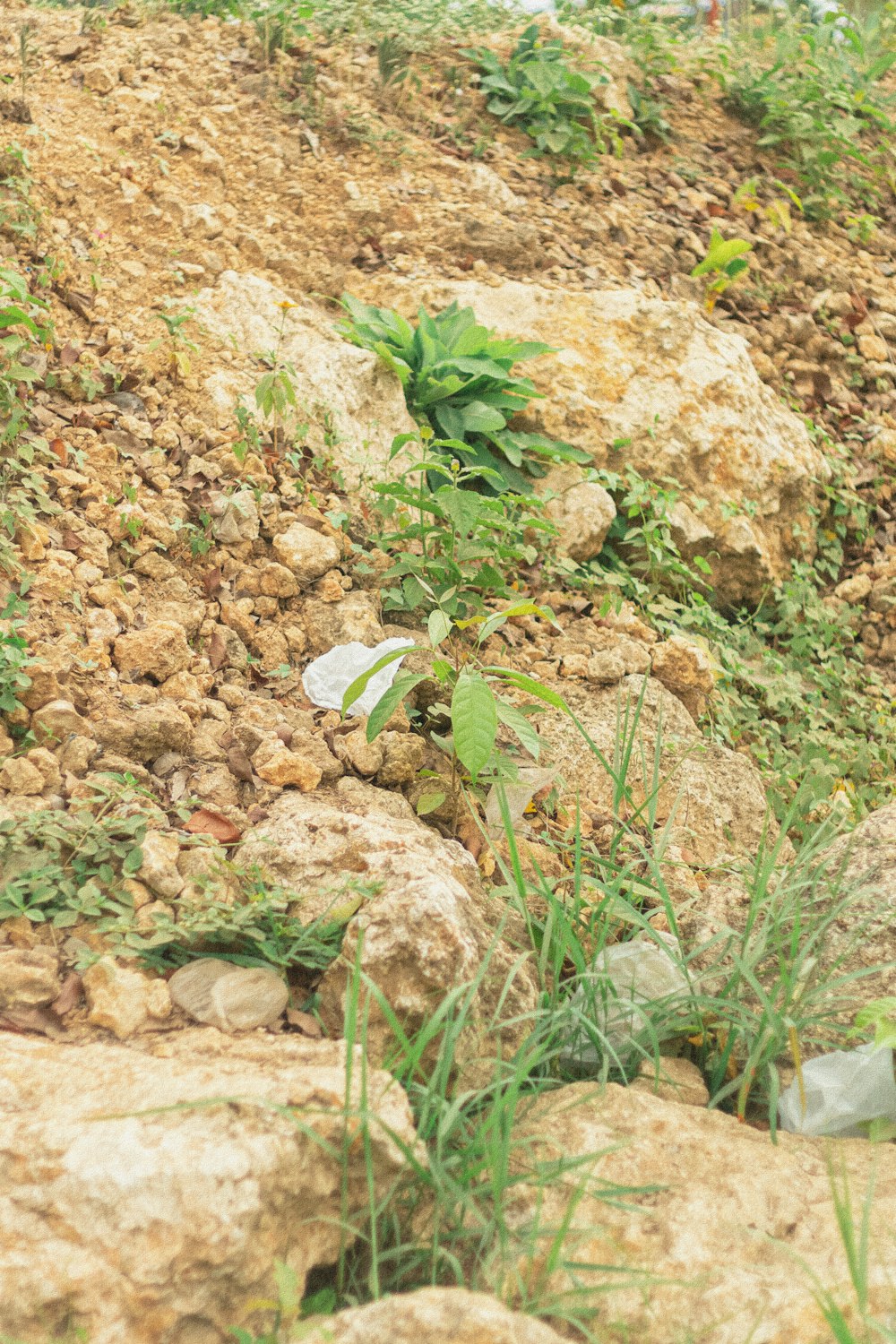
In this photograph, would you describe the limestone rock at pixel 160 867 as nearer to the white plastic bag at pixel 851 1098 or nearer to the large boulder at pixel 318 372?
the white plastic bag at pixel 851 1098

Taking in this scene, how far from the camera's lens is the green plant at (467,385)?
3.52m

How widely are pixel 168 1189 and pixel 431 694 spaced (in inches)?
63.9

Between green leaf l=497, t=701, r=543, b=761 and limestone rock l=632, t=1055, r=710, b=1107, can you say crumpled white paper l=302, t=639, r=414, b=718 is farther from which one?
limestone rock l=632, t=1055, r=710, b=1107

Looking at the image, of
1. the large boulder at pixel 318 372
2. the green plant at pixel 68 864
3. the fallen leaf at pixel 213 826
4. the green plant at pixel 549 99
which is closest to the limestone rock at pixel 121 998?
the green plant at pixel 68 864

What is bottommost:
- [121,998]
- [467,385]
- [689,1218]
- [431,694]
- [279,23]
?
[431,694]

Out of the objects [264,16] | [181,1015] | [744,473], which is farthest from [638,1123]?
[264,16]

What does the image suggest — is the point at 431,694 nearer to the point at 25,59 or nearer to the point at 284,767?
the point at 284,767

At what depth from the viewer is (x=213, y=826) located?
2.14m

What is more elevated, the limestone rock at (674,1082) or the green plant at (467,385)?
the green plant at (467,385)

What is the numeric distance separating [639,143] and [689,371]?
1940mm

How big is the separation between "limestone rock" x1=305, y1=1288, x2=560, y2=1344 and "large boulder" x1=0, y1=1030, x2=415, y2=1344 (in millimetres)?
160

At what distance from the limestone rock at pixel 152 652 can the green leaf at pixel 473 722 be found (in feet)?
2.39

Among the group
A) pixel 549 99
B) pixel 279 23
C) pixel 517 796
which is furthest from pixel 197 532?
pixel 549 99

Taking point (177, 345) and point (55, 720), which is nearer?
point (55, 720)
